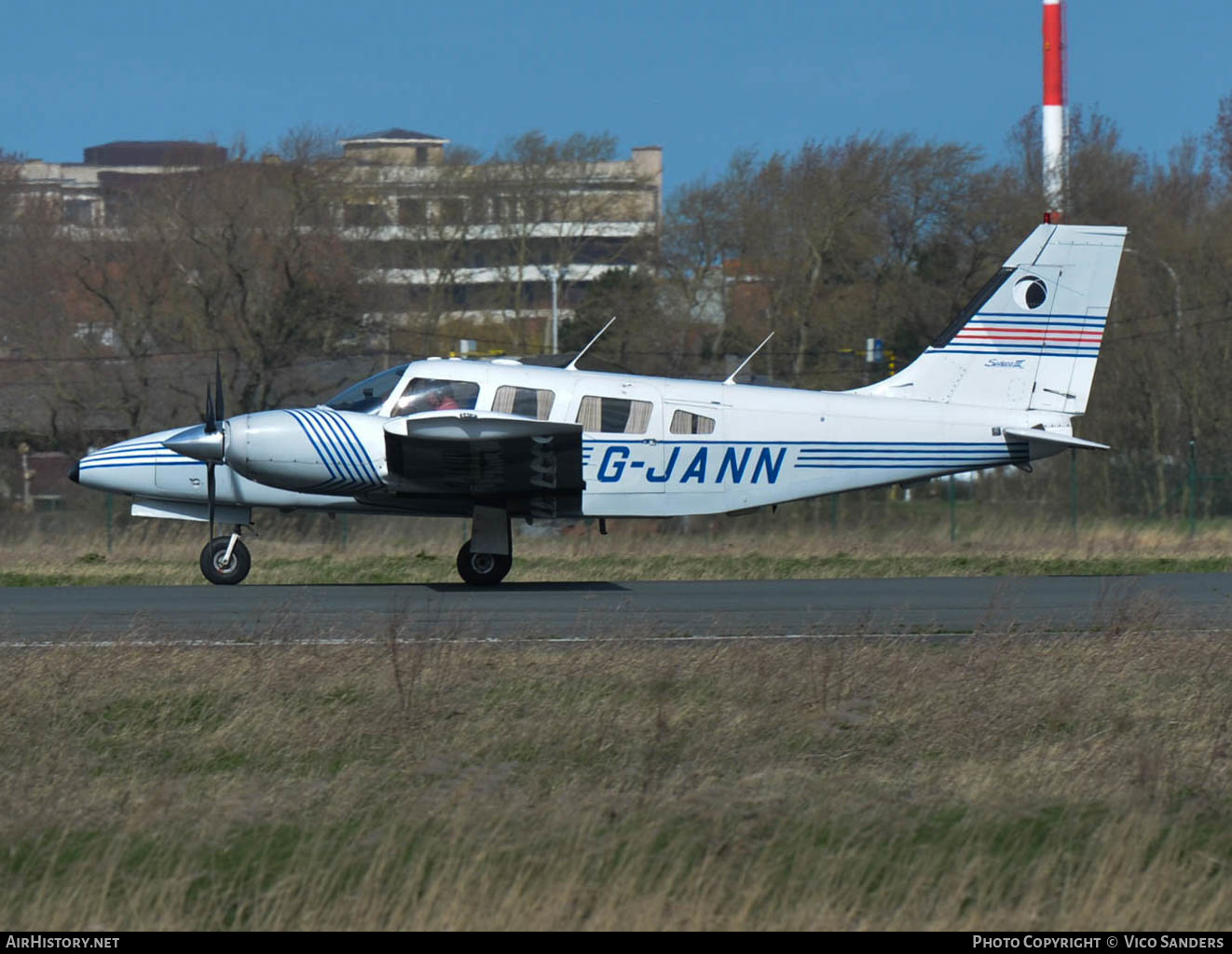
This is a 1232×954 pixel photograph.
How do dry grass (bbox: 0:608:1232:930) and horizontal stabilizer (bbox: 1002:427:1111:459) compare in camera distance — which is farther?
horizontal stabilizer (bbox: 1002:427:1111:459)

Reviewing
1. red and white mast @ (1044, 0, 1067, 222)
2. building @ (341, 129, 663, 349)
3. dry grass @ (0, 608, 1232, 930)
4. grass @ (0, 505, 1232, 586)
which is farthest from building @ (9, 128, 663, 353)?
dry grass @ (0, 608, 1232, 930)

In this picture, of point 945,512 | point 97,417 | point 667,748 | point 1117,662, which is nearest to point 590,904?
point 667,748

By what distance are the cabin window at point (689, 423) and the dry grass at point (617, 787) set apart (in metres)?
6.17

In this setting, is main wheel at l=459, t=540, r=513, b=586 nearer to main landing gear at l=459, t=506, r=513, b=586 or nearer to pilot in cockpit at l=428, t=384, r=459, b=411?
main landing gear at l=459, t=506, r=513, b=586

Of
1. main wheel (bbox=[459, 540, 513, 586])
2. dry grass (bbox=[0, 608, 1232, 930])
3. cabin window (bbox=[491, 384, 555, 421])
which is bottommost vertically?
main wheel (bbox=[459, 540, 513, 586])

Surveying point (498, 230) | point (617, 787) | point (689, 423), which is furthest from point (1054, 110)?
point (617, 787)

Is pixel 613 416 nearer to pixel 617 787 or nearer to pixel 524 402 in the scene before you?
pixel 524 402

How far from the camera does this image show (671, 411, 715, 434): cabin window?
1622cm

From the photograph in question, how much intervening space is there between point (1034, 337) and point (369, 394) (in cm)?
784

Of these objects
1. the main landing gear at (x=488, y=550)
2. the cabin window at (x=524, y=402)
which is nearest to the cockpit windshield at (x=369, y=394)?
the cabin window at (x=524, y=402)

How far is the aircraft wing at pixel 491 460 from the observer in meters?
15.0

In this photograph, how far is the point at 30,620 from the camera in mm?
12844

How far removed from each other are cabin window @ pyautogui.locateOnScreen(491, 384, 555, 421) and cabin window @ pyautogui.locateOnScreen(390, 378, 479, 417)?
10.7 inches

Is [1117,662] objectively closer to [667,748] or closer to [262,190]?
[667,748]
